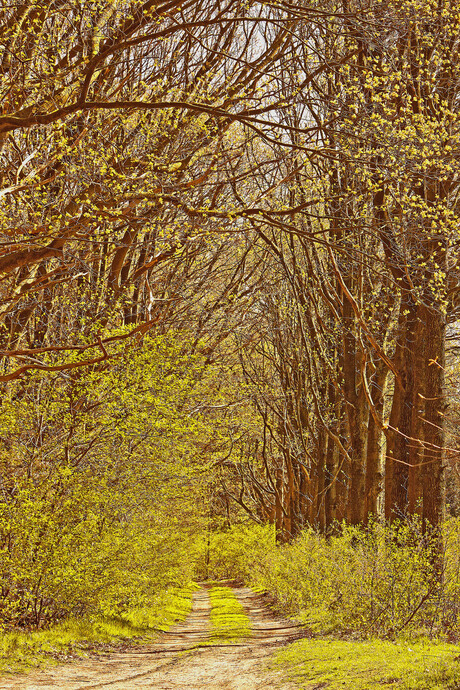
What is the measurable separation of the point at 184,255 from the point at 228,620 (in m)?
8.51

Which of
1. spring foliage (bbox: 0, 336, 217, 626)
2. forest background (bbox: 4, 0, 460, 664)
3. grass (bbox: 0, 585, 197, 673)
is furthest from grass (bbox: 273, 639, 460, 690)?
spring foliage (bbox: 0, 336, 217, 626)

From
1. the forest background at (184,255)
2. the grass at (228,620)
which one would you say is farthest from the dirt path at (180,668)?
the forest background at (184,255)

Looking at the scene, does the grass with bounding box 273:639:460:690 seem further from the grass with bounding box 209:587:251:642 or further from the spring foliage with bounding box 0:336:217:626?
the grass with bounding box 209:587:251:642

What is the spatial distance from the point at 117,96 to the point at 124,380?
190 inches

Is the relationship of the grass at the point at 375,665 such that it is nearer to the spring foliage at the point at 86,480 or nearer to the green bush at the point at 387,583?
the green bush at the point at 387,583

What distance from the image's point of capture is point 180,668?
9094 millimetres

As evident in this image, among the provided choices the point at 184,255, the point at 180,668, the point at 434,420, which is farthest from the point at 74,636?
the point at 184,255

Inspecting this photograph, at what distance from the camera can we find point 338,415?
49.9 ft

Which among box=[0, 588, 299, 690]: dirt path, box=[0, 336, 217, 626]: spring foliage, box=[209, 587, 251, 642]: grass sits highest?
box=[0, 336, 217, 626]: spring foliage

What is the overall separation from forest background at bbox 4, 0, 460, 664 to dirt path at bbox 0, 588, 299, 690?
1.05 m

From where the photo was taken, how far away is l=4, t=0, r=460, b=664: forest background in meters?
8.08

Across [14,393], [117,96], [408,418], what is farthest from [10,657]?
[117,96]

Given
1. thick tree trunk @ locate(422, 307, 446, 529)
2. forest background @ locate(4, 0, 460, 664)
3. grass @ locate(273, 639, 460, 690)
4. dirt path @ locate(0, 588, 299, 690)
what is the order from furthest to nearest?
thick tree trunk @ locate(422, 307, 446, 529) < forest background @ locate(4, 0, 460, 664) < dirt path @ locate(0, 588, 299, 690) < grass @ locate(273, 639, 460, 690)

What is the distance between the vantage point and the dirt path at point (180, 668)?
294 inches
